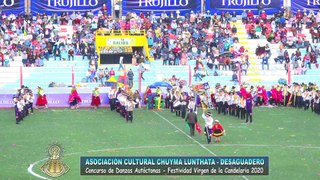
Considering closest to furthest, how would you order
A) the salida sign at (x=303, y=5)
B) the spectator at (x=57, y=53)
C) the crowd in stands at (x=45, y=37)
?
the crowd in stands at (x=45, y=37) < the spectator at (x=57, y=53) < the salida sign at (x=303, y=5)

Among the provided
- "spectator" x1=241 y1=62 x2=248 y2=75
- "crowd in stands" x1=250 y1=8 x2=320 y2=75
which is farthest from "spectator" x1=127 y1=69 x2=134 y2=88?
"crowd in stands" x1=250 y1=8 x2=320 y2=75

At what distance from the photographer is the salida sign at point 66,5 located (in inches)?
2451

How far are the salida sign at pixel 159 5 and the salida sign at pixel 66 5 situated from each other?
5.02 ft

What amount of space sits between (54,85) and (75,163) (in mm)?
22269

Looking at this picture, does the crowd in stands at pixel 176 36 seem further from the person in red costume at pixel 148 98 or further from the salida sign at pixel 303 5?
the person in red costume at pixel 148 98

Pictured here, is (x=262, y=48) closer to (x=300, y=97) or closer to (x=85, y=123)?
(x=300, y=97)

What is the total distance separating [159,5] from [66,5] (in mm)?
6328

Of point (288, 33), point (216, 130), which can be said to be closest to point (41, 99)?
point (216, 130)

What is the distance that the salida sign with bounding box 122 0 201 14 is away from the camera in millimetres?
63469

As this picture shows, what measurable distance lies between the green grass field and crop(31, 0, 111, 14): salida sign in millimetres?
19164

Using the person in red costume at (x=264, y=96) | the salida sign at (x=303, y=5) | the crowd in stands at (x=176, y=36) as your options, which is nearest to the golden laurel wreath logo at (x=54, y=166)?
the person in red costume at (x=264, y=96)

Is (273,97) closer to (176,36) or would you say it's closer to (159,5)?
(176,36)
